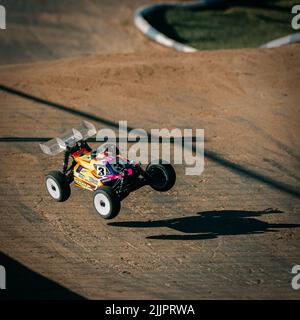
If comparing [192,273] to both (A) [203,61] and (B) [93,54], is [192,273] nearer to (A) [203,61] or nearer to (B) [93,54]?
(A) [203,61]

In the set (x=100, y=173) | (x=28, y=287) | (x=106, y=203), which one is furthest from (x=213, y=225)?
(x=28, y=287)

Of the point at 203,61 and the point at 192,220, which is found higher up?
the point at 203,61

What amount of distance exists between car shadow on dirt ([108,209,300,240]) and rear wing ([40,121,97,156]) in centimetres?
168

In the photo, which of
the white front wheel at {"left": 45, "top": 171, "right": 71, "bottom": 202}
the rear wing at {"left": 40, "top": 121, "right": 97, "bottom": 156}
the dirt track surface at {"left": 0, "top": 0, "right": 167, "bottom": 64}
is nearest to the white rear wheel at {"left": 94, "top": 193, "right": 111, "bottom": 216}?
the white front wheel at {"left": 45, "top": 171, "right": 71, "bottom": 202}

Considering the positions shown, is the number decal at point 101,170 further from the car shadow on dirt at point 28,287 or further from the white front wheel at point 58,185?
the car shadow on dirt at point 28,287

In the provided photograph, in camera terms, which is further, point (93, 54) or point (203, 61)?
point (93, 54)

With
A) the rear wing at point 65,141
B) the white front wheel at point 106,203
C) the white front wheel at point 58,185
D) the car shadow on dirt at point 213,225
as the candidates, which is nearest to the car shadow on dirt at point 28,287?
the white front wheel at point 106,203

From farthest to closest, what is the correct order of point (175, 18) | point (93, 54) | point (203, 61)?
point (175, 18) < point (93, 54) < point (203, 61)

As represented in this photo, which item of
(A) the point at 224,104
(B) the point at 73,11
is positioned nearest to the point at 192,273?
(A) the point at 224,104

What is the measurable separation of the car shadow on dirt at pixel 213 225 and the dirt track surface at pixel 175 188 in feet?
0.06

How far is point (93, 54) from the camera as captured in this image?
18.1 metres
